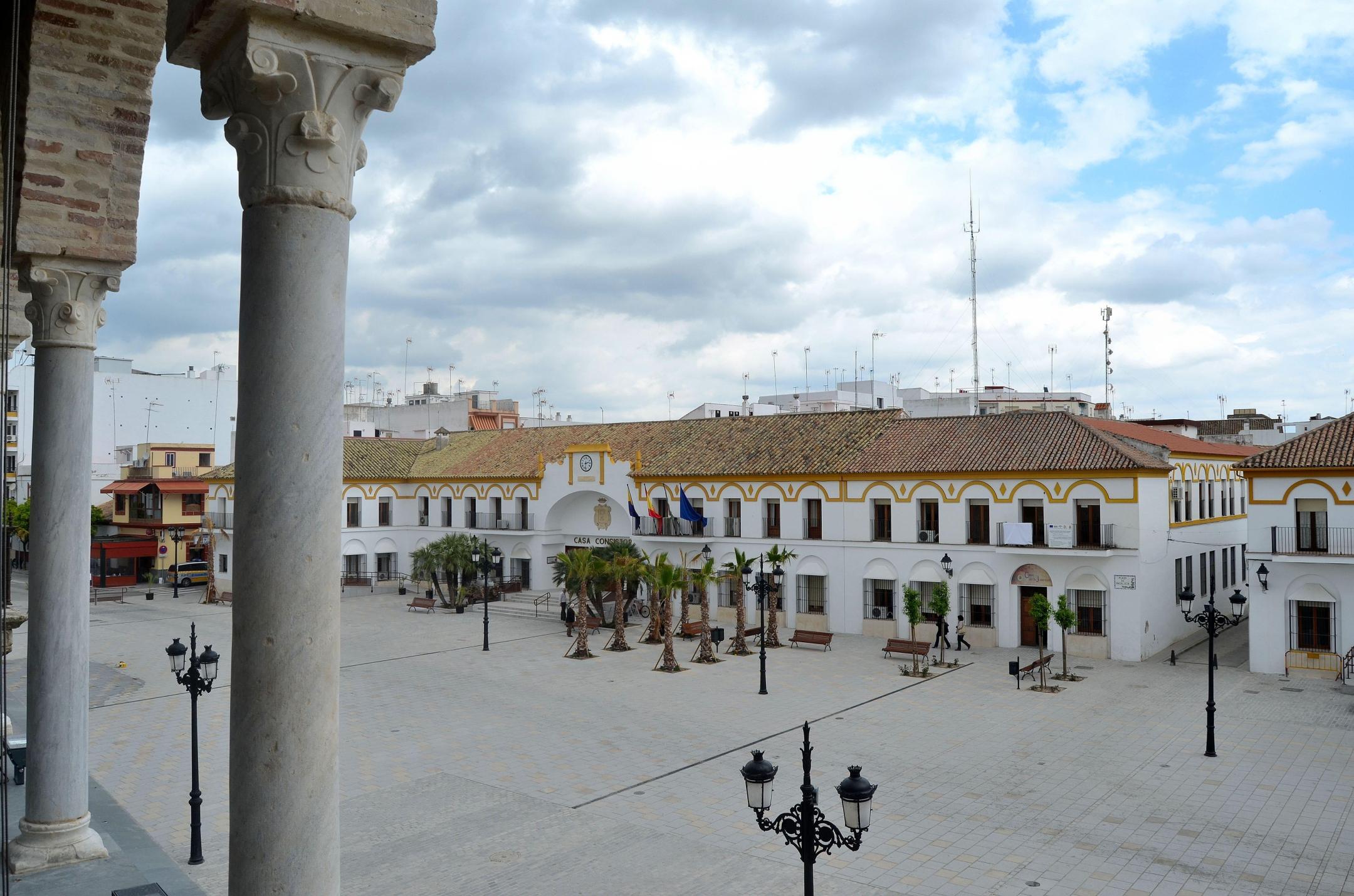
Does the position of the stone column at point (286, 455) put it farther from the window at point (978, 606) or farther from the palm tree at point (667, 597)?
the window at point (978, 606)

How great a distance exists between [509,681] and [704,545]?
11.4m

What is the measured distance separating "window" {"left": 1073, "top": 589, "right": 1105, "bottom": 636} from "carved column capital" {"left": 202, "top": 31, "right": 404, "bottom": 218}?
25485 millimetres

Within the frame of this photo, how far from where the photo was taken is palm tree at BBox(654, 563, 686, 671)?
24.0 m

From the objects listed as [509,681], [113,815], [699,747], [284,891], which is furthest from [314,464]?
[509,681]

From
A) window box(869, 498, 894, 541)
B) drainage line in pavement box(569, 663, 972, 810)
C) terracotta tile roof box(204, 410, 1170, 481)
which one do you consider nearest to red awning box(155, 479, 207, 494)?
terracotta tile roof box(204, 410, 1170, 481)

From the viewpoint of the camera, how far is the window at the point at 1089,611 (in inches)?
1003

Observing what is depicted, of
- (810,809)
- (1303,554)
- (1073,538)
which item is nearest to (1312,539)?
(1303,554)

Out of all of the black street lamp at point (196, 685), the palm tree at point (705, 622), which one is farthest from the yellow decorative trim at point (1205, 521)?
the black street lamp at point (196, 685)

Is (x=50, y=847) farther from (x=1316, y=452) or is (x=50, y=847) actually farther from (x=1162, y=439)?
(x=1162, y=439)

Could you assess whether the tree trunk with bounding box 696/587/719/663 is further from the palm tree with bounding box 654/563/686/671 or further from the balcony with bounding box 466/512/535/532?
the balcony with bounding box 466/512/535/532

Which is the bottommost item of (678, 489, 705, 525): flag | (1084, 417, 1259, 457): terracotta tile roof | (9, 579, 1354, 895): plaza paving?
(9, 579, 1354, 895): plaza paving

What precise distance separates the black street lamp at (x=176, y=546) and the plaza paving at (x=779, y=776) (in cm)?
1700

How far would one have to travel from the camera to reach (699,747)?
1700 cm

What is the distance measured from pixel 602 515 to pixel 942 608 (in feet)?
51.4
